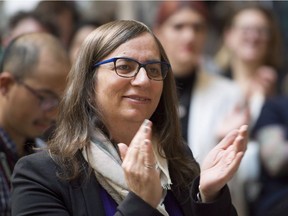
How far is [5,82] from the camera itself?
3287mm

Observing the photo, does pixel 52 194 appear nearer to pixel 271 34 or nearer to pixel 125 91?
pixel 125 91

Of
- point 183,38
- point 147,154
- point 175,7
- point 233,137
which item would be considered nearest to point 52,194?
point 147,154

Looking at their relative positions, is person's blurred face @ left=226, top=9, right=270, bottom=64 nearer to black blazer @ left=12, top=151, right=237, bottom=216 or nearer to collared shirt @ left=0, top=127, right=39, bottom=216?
collared shirt @ left=0, top=127, right=39, bottom=216

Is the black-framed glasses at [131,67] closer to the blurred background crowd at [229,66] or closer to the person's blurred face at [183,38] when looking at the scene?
the blurred background crowd at [229,66]

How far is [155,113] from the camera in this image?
277 centimetres

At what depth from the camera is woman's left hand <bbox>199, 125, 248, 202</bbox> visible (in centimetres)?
245

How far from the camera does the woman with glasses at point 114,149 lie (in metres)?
2.40

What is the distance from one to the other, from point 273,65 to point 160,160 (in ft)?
9.46

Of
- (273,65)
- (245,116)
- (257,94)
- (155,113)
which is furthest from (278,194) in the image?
(155,113)

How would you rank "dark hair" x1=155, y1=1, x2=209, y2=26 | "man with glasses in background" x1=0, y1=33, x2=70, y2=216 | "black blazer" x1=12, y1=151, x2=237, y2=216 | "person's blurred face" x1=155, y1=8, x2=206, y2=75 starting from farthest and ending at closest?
"dark hair" x1=155, y1=1, x2=209, y2=26 < "person's blurred face" x1=155, y1=8, x2=206, y2=75 < "man with glasses in background" x1=0, y1=33, x2=70, y2=216 < "black blazer" x1=12, y1=151, x2=237, y2=216

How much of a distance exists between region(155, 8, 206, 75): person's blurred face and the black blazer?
7.66 ft

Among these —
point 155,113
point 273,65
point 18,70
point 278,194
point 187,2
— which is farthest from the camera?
point 273,65

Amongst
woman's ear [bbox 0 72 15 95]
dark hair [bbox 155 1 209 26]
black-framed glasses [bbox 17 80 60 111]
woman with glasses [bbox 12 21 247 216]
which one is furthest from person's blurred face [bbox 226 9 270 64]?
woman with glasses [bbox 12 21 247 216]

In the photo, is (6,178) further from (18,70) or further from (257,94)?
(257,94)
